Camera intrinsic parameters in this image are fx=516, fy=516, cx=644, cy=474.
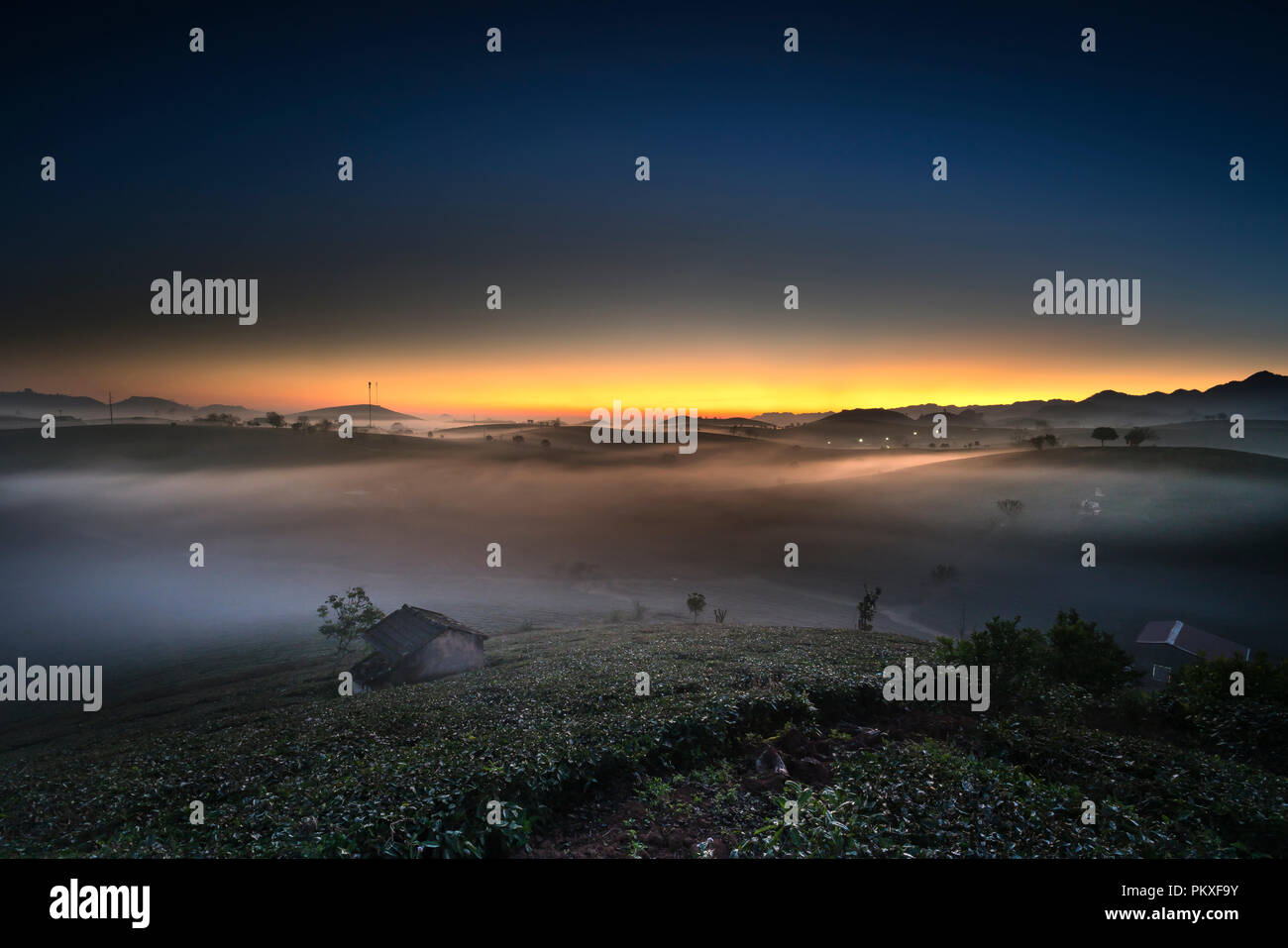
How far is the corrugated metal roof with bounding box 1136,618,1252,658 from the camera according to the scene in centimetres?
3850

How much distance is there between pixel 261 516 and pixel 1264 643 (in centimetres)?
14131

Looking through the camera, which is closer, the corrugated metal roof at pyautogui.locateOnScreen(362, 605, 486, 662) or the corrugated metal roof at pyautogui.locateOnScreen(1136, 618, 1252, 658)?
the corrugated metal roof at pyautogui.locateOnScreen(362, 605, 486, 662)

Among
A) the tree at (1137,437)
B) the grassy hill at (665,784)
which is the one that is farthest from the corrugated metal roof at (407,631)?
the tree at (1137,437)

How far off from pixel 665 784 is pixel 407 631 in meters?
26.8

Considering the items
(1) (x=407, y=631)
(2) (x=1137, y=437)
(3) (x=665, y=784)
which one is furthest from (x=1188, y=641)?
(2) (x=1137, y=437)

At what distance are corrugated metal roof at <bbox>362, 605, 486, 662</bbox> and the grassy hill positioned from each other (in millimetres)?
13548

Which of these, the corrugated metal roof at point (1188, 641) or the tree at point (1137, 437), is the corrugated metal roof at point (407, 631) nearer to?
the corrugated metal roof at point (1188, 641)

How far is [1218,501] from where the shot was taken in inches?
3036

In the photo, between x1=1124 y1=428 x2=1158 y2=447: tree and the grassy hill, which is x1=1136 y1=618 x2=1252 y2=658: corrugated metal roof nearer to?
the grassy hill

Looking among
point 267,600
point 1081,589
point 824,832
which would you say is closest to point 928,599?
point 1081,589

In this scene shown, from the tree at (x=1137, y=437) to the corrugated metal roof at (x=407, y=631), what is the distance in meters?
143

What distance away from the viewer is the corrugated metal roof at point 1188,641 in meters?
38.5

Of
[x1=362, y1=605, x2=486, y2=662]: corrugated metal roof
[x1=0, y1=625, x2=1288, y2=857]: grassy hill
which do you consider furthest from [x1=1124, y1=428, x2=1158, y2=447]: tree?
[x1=362, y1=605, x2=486, y2=662]: corrugated metal roof

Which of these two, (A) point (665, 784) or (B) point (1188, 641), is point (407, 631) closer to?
(A) point (665, 784)
